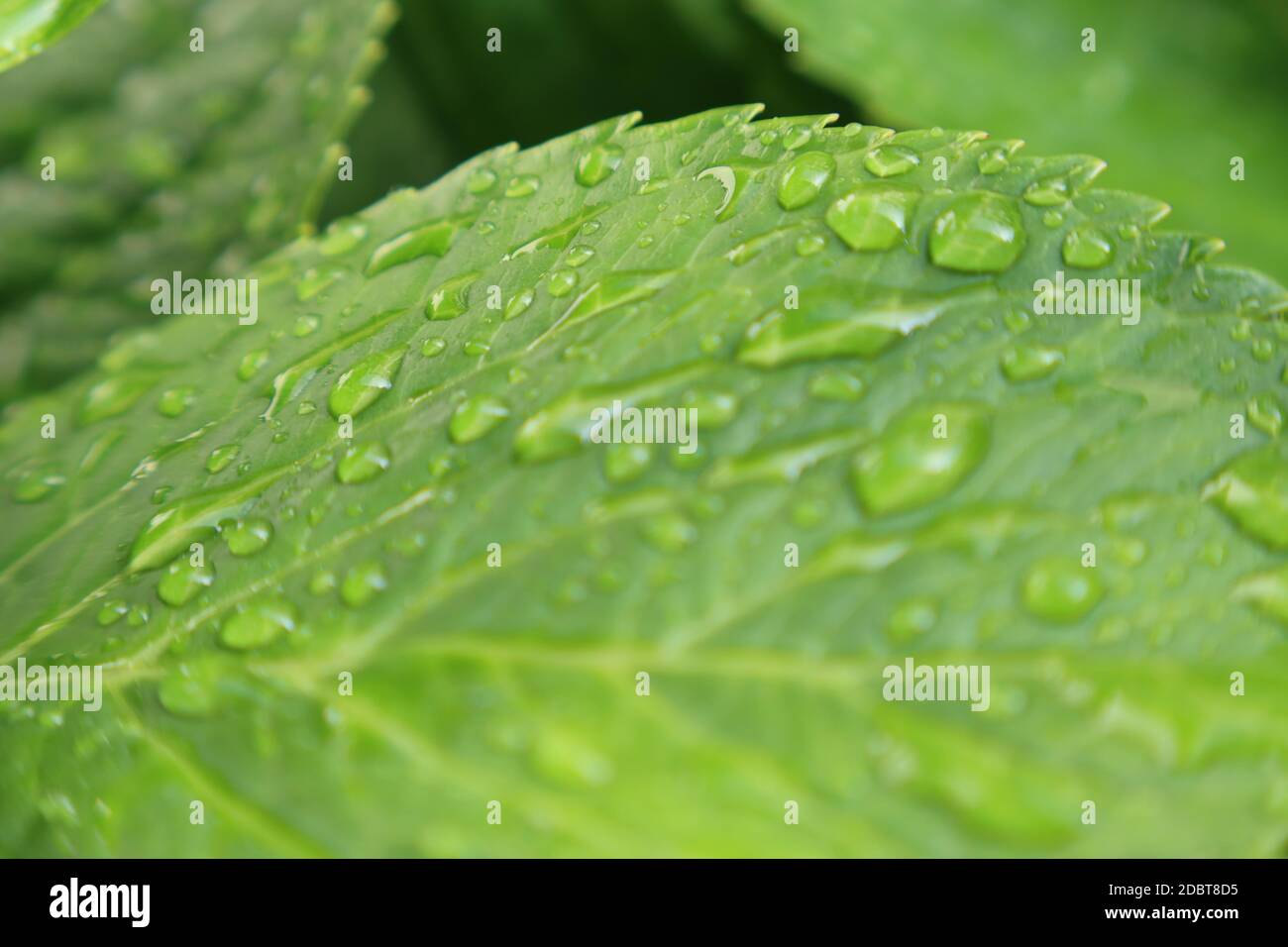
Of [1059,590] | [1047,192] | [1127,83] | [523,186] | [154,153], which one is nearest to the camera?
[1059,590]

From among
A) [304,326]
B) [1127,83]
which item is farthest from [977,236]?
[1127,83]

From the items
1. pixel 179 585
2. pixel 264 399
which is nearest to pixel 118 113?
pixel 264 399

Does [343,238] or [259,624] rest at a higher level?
[343,238]

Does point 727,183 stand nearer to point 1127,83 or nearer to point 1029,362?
point 1029,362

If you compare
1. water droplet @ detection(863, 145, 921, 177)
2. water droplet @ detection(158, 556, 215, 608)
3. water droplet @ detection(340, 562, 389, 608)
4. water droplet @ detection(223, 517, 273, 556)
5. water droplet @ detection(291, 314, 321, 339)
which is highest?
water droplet @ detection(863, 145, 921, 177)

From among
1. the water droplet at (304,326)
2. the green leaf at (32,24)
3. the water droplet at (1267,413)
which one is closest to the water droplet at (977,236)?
the water droplet at (1267,413)

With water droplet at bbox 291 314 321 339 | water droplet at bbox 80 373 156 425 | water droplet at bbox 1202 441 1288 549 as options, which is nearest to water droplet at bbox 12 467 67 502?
water droplet at bbox 80 373 156 425

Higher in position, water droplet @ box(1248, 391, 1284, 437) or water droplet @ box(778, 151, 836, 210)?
water droplet @ box(778, 151, 836, 210)

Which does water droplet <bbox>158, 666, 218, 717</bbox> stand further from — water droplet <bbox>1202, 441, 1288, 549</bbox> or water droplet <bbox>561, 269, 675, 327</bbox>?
water droplet <bbox>1202, 441, 1288, 549</bbox>
